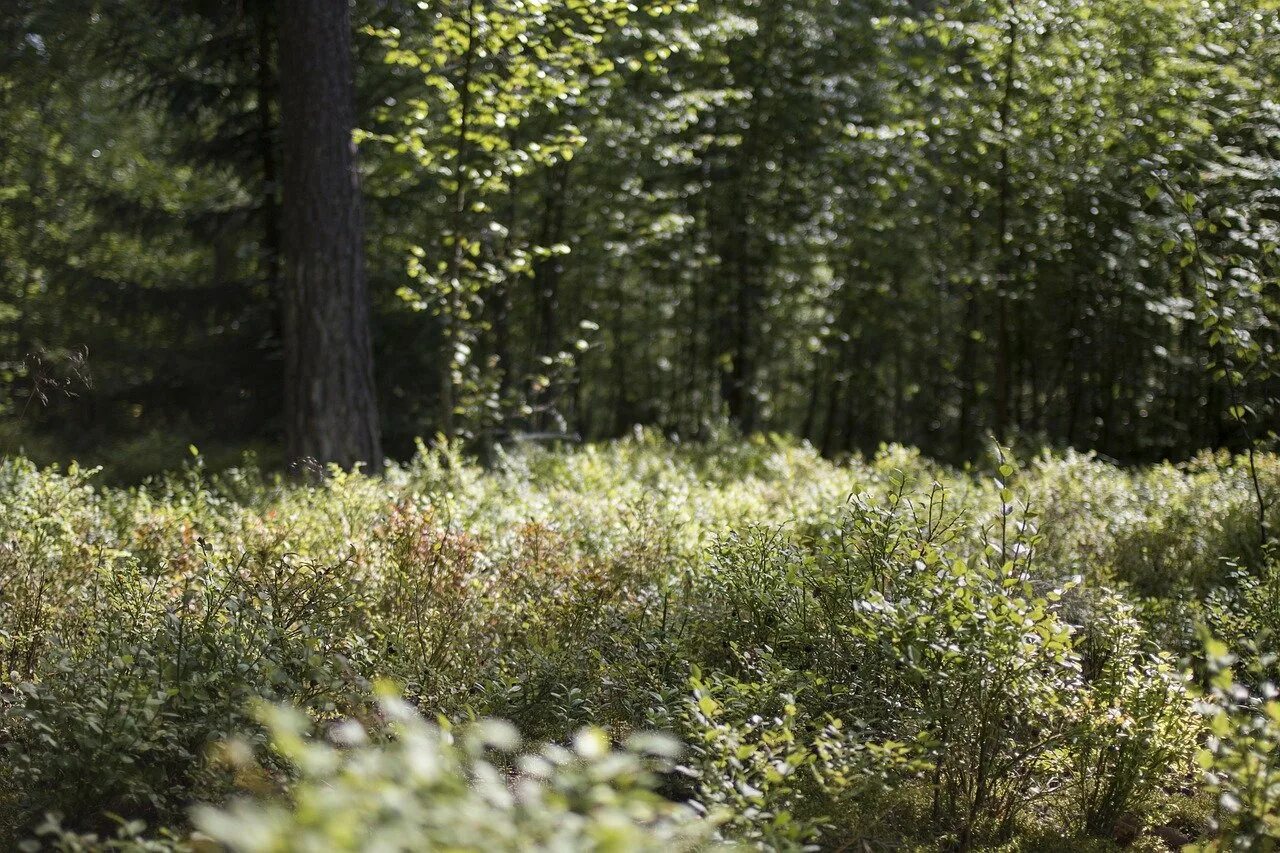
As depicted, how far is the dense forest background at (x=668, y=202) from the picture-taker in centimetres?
752

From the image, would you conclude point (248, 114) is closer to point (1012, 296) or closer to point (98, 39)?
point (98, 39)

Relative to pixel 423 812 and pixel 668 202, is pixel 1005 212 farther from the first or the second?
pixel 423 812

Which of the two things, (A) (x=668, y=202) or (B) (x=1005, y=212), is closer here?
(B) (x=1005, y=212)

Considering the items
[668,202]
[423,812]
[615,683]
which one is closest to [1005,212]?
[668,202]

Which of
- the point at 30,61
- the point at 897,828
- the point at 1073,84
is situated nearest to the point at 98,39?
the point at 30,61

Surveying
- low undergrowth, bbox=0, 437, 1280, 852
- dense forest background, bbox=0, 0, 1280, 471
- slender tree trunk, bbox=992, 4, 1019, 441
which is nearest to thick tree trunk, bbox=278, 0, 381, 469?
dense forest background, bbox=0, 0, 1280, 471

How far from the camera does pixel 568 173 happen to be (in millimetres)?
12828

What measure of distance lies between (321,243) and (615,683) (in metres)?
5.38

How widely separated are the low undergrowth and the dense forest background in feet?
7.39

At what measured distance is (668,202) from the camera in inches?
531

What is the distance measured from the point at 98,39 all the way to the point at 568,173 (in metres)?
5.46

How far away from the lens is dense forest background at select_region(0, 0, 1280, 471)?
24.7ft

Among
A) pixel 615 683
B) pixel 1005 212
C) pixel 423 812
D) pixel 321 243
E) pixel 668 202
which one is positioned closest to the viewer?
pixel 423 812

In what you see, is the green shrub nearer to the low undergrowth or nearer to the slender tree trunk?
the low undergrowth
